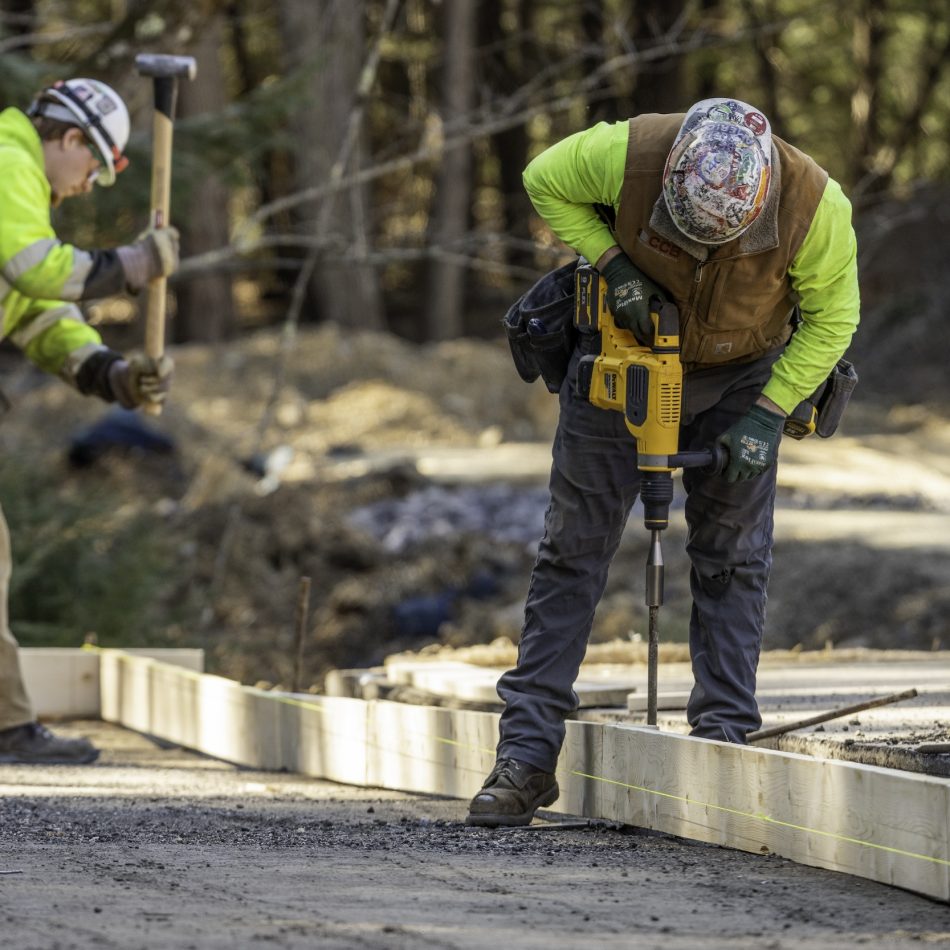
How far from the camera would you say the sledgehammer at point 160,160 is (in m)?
7.03

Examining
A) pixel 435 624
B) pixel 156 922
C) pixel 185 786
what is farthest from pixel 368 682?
pixel 435 624

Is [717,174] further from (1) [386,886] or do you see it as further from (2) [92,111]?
(2) [92,111]

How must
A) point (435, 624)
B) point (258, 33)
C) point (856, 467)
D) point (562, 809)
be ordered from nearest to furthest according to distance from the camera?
point (562, 809)
point (435, 624)
point (856, 467)
point (258, 33)

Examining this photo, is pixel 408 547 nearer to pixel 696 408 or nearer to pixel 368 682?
pixel 368 682

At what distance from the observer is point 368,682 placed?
6.97 m

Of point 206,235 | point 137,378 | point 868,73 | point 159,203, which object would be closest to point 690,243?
point 137,378

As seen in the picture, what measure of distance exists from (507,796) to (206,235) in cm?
1864

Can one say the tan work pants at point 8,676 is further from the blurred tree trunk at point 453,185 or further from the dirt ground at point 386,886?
the blurred tree trunk at point 453,185

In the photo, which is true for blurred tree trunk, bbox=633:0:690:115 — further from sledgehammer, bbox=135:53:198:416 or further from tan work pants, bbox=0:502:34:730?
tan work pants, bbox=0:502:34:730

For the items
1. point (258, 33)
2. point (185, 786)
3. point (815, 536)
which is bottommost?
point (185, 786)

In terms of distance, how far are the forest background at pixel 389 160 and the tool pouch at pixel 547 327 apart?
527cm

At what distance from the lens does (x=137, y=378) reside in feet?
22.4

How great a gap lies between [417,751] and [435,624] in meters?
7.16

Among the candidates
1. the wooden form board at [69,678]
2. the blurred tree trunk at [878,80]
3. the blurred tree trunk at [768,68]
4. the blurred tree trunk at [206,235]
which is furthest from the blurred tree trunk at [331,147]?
the wooden form board at [69,678]
